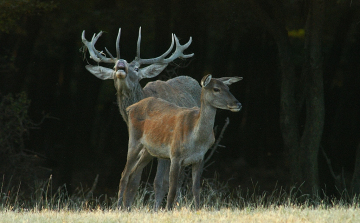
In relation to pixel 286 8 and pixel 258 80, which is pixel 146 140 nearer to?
pixel 286 8

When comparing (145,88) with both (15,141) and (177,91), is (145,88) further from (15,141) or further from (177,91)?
(15,141)

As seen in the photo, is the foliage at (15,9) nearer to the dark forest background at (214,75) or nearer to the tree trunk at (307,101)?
the dark forest background at (214,75)

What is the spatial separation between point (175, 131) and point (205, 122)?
44cm

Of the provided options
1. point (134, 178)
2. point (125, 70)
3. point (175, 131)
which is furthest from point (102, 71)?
point (175, 131)

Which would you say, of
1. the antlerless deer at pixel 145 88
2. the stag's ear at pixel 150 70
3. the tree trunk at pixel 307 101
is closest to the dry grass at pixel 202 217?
the antlerless deer at pixel 145 88

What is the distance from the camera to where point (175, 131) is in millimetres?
7203

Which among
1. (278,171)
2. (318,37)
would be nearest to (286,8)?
(318,37)

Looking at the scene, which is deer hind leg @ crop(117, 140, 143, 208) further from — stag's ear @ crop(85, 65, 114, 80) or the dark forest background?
the dark forest background

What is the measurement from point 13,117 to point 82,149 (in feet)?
8.56

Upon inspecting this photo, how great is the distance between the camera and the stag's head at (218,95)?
6.86 m

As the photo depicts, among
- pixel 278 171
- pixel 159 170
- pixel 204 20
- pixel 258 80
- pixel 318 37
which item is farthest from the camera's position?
pixel 278 171

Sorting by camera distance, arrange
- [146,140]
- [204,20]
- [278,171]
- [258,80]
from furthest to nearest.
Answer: [278,171] < [258,80] < [204,20] < [146,140]

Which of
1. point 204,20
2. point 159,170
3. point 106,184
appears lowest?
point 106,184

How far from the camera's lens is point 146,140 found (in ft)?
25.0
